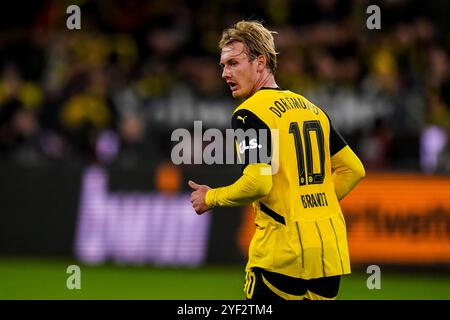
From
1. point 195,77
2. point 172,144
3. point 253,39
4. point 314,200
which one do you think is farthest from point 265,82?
point 195,77

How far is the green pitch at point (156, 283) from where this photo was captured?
11320 millimetres

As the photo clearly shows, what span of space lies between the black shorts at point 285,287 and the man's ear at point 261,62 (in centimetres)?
115

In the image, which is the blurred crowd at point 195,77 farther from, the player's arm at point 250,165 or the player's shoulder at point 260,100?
the player's arm at point 250,165

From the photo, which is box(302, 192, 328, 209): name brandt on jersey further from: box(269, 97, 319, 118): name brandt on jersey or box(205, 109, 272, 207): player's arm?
box(269, 97, 319, 118): name brandt on jersey

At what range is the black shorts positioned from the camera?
588 cm

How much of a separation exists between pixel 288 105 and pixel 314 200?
1.84ft

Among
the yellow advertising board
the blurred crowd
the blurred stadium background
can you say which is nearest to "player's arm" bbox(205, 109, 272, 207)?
the blurred stadium background

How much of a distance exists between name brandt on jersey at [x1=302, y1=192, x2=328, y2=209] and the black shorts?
0.42m

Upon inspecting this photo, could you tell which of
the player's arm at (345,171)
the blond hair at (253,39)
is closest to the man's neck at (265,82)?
the blond hair at (253,39)

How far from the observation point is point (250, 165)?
5758 mm

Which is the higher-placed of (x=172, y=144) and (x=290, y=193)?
(x=172, y=144)

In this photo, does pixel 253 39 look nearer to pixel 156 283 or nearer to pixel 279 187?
pixel 279 187

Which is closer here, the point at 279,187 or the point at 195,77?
the point at 279,187
